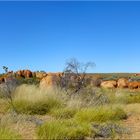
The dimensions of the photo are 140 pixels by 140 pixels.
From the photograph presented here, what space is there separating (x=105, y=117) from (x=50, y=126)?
3757mm

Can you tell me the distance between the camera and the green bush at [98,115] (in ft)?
39.2

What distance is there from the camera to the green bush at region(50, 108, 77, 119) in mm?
12988

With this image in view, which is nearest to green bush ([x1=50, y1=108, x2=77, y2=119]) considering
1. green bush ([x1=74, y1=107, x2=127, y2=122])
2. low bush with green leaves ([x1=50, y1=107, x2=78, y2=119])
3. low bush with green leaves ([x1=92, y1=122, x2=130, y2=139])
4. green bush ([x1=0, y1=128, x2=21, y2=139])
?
low bush with green leaves ([x1=50, y1=107, x2=78, y2=119])

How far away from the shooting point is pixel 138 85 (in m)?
46.4

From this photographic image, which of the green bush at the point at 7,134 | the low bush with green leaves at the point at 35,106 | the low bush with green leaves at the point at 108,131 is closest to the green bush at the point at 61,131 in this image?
the low bush with green leaves at the point at 108,131

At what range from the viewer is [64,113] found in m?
13.1

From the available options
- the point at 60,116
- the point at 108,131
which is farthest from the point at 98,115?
the point at 108,131

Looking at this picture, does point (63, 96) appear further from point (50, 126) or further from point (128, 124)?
point (50, 126)

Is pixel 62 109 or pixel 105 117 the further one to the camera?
pixel 62 109

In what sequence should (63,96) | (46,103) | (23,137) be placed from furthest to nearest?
(63,96) → (46,103) → (23,137)

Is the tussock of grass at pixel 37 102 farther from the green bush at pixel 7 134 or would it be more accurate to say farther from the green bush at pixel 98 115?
the green bush at pixel 7 134

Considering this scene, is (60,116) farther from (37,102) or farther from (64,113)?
(37,102)

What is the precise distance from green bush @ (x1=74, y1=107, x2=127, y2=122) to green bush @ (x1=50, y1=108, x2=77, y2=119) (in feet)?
2.22

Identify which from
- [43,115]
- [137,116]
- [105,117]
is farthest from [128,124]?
[43,115]
